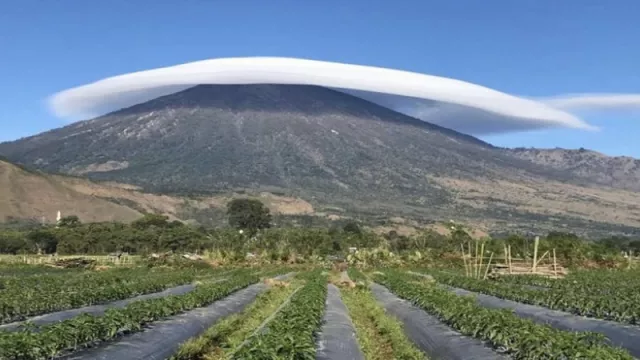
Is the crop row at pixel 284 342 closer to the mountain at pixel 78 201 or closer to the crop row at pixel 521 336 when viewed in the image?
the crop row at pixel 521 336

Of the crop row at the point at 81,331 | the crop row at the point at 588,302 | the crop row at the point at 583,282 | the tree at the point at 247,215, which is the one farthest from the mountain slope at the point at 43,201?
the crop row at the point at 81,331

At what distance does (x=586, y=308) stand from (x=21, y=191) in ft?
377

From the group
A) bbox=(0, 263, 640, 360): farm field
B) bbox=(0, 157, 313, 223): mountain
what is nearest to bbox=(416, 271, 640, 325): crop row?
bbox=(0, 263, 640, 360): farm field

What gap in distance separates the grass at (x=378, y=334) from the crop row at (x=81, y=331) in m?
4.72

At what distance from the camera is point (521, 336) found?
1170cm

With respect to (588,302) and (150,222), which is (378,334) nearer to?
(588,302)

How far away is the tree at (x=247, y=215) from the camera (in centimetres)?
10925

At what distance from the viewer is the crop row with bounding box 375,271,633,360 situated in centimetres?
1033

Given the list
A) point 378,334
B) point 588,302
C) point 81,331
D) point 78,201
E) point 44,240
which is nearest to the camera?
point 81,331

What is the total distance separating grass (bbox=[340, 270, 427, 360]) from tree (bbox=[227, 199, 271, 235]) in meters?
84.3

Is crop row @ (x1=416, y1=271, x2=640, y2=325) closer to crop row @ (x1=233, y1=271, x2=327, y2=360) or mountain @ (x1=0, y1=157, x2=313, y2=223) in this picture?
crop row @ (x1=233, y1=271, x2=327, y2=360)

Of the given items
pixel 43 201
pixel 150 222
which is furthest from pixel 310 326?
pixel 43 201

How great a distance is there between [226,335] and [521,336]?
7.63 metres

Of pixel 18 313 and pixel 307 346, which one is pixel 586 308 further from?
pixel 18 313
